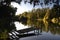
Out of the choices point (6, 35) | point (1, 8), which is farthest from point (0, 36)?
point (1, 8)

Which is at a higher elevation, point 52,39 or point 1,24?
point 1,24

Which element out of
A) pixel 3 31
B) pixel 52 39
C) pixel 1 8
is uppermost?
pixel 1 8

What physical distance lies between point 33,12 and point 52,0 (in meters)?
14.6

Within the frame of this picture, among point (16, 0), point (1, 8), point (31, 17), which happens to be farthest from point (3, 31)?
point (31, 17)

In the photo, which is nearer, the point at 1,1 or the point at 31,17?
the point at 1,1

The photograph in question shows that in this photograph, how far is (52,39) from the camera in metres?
9.23

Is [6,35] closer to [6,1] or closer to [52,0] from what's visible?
[6,1]

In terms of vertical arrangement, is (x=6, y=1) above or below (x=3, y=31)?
above

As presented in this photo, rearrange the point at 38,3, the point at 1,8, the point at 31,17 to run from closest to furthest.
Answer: the point at 1,8 < the point at 38,3 < the point at 31,17

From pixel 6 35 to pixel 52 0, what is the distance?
2840mm

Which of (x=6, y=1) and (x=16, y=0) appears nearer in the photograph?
(x=6, y=1)

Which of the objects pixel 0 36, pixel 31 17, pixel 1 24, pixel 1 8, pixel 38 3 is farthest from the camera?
pixel 31 17

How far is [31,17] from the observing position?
2295 cm

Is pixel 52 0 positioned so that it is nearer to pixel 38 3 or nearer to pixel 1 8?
pixel 38 3
